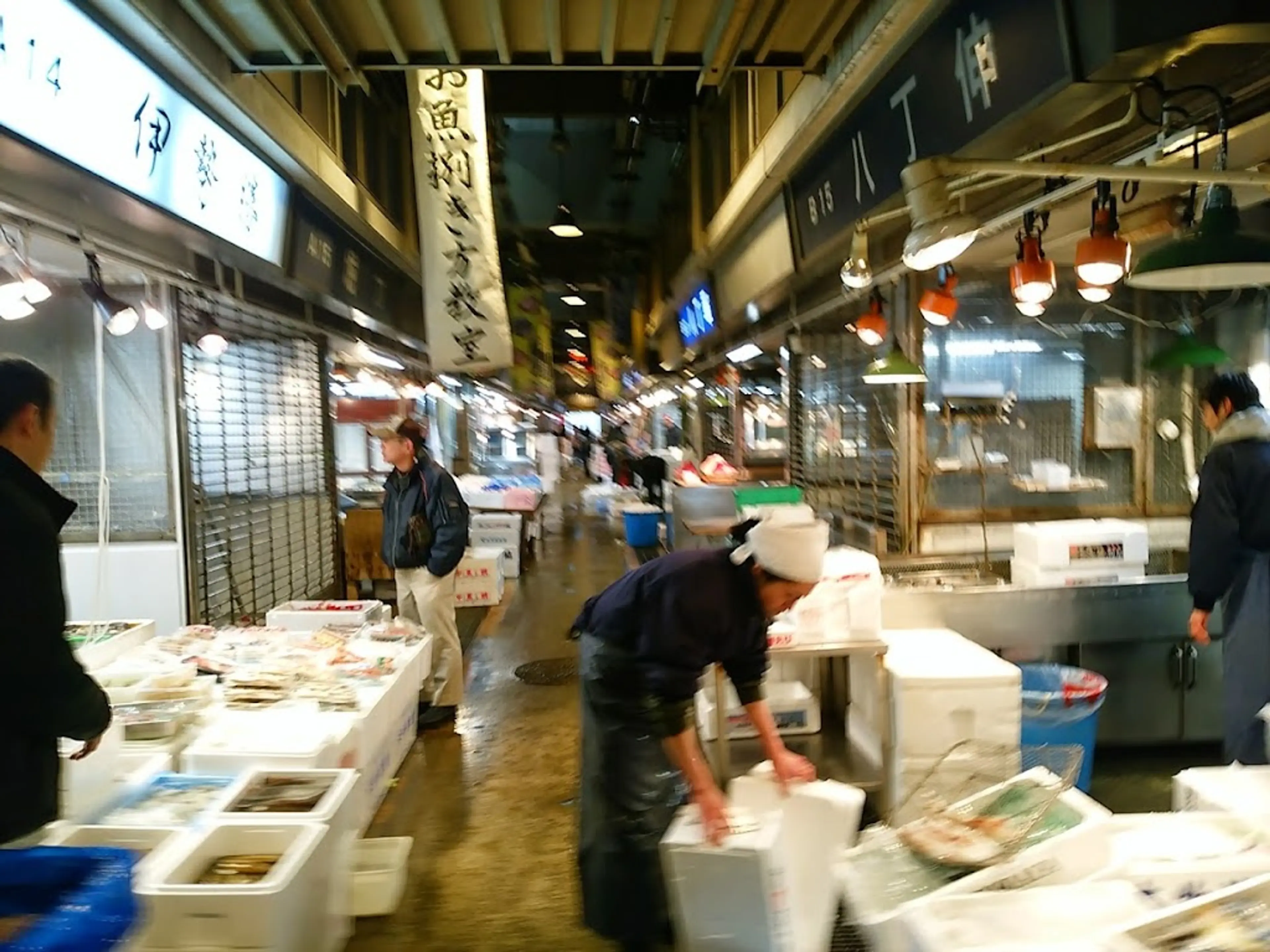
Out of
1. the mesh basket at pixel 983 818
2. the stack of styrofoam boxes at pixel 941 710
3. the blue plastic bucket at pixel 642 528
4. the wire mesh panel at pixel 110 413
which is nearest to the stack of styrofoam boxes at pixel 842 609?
the stack of styrofoam boxes at pixel 941 710

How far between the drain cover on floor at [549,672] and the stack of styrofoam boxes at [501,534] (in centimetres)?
413

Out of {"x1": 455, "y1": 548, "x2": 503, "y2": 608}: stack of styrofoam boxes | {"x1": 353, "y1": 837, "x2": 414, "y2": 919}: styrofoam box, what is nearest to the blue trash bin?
{"x1": 353, "y1": 837, "x2": 414, "y2": 919}: styrofoam box

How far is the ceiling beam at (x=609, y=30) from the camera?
3908 millimetres

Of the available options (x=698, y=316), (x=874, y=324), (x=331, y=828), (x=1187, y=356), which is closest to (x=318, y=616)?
(x=331, y=828)

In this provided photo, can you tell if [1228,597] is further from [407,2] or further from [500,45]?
[407,2]

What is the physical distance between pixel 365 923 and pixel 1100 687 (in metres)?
3.76

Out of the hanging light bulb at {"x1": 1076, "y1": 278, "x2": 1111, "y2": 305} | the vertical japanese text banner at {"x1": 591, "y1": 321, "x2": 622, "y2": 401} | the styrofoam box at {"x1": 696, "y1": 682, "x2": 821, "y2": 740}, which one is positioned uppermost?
the vertical japanese text banner at {"x1": 591, "y1": 321, "x2": 622, "y2": 401}

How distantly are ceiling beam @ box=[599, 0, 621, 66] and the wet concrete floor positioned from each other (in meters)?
4.07

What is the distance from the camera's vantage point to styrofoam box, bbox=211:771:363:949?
3061 millimetres

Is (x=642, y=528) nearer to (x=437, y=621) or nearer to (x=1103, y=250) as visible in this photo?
(x=437, y=621)

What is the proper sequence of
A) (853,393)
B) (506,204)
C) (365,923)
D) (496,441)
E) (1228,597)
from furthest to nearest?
1. (496,441)
2. (506,204)
3. (853,393)
4. (1228,597)
5. (365,923)

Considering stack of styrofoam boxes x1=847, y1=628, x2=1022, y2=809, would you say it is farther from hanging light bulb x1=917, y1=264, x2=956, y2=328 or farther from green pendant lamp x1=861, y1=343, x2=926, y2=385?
hanging light bulb x1=917, y1=264, x2=956, y2=328

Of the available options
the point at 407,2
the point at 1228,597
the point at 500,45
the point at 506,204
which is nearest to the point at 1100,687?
the point at 1228,597

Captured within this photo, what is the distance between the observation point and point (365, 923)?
3721 mm
